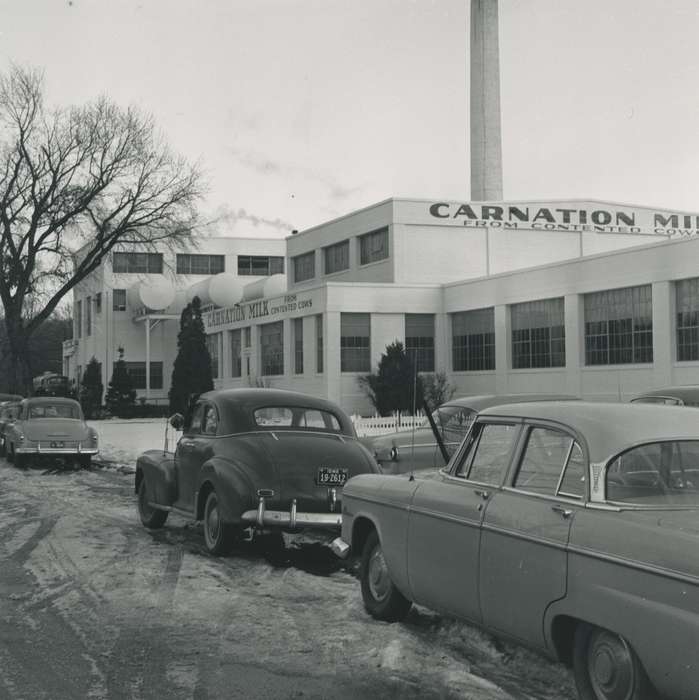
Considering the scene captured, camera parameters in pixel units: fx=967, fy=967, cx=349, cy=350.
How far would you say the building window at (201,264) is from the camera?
7075cm

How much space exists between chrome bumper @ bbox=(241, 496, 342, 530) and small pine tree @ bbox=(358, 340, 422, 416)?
29277 mm

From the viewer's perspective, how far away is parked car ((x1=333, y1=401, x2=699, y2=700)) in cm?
402

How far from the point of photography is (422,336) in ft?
141

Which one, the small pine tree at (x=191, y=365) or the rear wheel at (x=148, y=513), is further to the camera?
the small pine tree at (x=191, y=365)

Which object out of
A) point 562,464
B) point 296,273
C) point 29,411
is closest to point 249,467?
point 562,464

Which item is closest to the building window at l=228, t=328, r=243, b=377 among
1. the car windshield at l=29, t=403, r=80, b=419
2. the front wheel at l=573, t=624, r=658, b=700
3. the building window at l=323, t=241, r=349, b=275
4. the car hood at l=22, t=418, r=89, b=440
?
the building window at l=323, t=241, r=349, b=275

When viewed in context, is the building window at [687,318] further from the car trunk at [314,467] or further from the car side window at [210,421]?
the car side window at [210,421]

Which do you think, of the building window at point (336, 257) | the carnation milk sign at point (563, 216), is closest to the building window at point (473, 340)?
the carnation milk sign at point (563, 216)

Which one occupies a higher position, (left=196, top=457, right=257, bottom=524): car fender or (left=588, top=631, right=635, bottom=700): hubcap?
(left=196, top=457, right=257, bottom=524): car fender

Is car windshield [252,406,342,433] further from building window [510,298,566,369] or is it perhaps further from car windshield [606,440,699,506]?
building window [510,298,566,369]

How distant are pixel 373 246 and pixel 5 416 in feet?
87.1

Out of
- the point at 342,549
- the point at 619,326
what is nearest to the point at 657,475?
the point at 342,549

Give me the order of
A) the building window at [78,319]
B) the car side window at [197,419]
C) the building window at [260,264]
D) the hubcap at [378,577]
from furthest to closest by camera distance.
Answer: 1. the building window at [78,319]
2. the building window at [260,264]
3. the car side window at [197,419]
4. the hubcap at [378,577]

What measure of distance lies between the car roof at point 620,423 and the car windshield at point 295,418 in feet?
16.8
